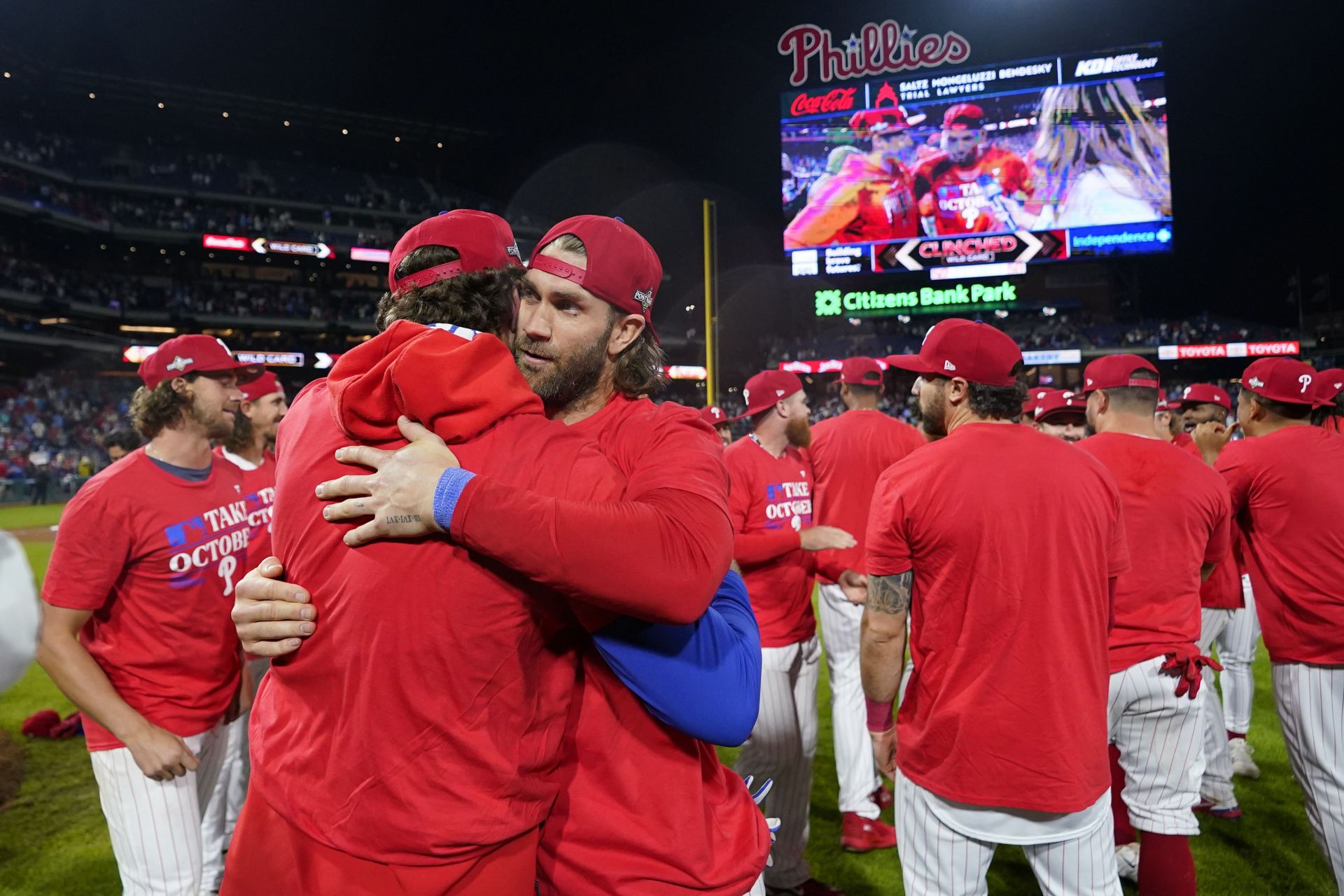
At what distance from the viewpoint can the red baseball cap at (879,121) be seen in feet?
78.2

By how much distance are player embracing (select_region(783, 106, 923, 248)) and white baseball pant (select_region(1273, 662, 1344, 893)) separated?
21045 millimetres

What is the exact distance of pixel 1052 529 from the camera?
2648 mm

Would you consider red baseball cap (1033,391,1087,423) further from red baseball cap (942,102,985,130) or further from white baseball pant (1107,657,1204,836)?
red baseball cap (942,102,985,130)

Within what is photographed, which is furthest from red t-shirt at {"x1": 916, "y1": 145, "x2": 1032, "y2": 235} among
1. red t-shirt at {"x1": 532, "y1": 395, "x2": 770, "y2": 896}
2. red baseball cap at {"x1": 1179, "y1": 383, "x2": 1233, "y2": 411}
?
red t-shirt at {"x1": 532, "y1": 395, "x2": 770, "y2": 896}

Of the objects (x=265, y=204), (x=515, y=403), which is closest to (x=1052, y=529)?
(x=515, y=403)

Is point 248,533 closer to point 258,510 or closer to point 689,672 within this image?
point 258,510

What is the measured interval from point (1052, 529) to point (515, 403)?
203 cm

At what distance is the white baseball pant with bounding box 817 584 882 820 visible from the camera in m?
4.69

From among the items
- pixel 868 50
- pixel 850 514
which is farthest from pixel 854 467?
pixel 868 50

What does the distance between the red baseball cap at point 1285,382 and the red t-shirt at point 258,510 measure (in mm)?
4816

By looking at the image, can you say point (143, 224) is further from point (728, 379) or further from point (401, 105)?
point (728, 379)

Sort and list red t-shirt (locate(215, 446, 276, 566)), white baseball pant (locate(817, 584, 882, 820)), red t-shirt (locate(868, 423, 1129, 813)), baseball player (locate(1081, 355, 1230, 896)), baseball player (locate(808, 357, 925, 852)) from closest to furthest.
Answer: red t-shirt (locate(868, 423, 1129, 813)) < baseball player (locate(1081, 355, 1230, 896)) < red t-shirt (locate(215, 446, 276, 566)) < white baseball pant (locate(817, 584, 882, 820)) < baseball player (locate(808, 357, 925, 852))

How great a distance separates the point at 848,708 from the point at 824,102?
23.8 meters

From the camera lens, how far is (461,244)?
1683 mm
